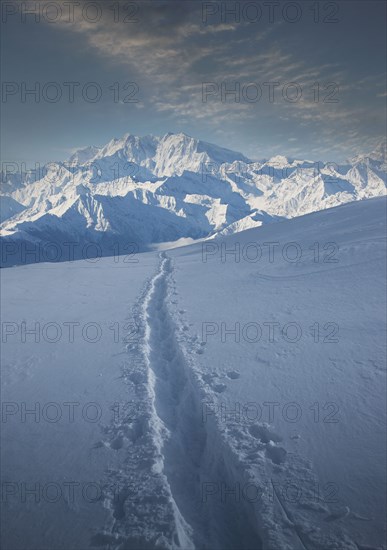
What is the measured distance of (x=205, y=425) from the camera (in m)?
7.73

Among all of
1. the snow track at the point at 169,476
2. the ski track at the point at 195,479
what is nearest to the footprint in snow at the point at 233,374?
the ski track at the point at 195,479

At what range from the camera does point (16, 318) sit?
1717 centimetres

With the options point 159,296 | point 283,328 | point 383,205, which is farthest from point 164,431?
point 383,205

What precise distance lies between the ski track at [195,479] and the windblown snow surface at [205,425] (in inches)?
1.0

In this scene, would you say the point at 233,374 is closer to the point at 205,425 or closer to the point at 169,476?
the point at 205,425

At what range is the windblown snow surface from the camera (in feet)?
17.3

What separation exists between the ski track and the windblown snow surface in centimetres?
3

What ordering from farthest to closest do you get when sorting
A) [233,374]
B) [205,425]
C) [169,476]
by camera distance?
[233,374], [205,425], [169,476]

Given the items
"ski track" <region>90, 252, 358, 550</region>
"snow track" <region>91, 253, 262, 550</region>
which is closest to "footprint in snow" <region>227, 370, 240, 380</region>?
"ski track" <region>90, 252, 358, 550</region>

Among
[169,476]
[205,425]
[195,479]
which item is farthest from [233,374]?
[169,476]

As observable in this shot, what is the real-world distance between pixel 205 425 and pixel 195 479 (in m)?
1.40

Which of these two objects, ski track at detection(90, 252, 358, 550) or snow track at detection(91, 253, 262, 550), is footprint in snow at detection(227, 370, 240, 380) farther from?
snow track at detection(91, 253, 262, 550)

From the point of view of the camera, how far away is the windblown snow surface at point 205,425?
5258 mm

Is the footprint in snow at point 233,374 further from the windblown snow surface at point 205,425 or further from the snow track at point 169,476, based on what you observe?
the snow track at point 169,476
